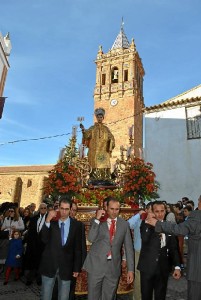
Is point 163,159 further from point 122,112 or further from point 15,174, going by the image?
point 15,174

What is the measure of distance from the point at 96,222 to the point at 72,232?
48 cm

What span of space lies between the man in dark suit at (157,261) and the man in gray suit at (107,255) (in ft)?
0.78

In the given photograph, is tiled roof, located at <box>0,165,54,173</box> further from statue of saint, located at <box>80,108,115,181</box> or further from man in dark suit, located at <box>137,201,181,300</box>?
man in dark suit, located at <box>137,201,181,300</box>

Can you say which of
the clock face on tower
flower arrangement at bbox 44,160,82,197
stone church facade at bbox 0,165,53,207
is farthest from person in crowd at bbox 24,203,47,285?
stone church facade at bbox 0,165,53,207

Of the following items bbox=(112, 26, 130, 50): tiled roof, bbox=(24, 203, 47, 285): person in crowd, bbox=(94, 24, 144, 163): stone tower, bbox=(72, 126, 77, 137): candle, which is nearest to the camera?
bbox=(24, 203, 47, 285): person in crowd

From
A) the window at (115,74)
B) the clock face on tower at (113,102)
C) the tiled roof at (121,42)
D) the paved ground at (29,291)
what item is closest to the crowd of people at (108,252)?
the paved ground at (29,291)

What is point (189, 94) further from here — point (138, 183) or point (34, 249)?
point (34, 249)

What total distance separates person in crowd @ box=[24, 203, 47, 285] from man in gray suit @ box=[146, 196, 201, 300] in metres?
3.59

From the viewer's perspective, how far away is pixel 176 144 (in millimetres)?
15453

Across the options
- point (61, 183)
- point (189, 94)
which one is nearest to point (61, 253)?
point (61, 183)

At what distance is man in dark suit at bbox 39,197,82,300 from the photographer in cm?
356

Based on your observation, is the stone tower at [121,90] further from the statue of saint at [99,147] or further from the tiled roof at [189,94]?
the statue of saint at [99,147]

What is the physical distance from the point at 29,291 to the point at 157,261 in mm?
3399

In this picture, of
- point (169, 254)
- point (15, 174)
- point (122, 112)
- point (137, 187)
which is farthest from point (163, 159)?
point (15, 174)
